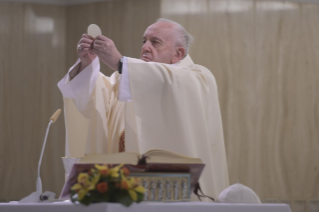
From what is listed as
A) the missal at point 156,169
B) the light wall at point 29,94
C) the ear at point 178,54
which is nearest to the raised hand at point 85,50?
the ear at point 178,54

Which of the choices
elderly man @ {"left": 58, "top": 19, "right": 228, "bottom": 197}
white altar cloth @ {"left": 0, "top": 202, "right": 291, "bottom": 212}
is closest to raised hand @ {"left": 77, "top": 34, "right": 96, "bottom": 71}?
elderly man @ {"left": 58, "top": 19, "right": 228, "bottom": 197}

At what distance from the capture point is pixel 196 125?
291cm

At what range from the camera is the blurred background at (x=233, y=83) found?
5.38 metres

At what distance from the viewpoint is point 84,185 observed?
4.99 feet

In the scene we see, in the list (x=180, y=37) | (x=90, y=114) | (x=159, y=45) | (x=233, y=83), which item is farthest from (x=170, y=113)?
(x=233, y=83)

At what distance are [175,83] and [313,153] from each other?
10.5ft

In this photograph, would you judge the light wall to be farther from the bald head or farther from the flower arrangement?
the flower arrangement

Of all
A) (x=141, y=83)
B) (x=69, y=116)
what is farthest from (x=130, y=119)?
(x=69, y=116)

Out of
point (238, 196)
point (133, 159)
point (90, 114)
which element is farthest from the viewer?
point (90, 114)

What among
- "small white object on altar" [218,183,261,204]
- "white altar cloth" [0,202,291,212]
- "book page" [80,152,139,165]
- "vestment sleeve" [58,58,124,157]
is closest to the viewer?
"white altar cloth" [0,202,291,212]

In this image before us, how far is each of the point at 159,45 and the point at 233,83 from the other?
7.18 feet

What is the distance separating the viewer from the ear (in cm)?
360

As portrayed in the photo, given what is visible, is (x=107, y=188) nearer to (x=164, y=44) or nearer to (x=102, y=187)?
(x=102, y=187)

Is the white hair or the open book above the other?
the white hair
